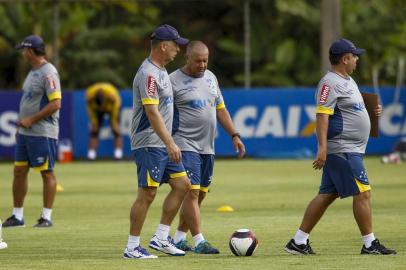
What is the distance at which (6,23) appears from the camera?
42.4 meters

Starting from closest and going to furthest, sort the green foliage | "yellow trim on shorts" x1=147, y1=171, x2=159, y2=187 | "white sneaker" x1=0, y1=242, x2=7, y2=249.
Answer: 1. "yellow trim on shorts" x1=147, y1=171, x2=159, y2=187
2. "white sneaker" x1=0, y1=242, x2=7, y2=249
3. the green foliage

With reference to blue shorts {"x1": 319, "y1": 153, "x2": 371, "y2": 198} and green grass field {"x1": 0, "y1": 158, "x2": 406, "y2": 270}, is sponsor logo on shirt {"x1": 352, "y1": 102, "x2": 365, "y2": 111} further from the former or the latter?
green grass field {"x1": 0, "y1": 158, "x2": 406, "y2": 270}

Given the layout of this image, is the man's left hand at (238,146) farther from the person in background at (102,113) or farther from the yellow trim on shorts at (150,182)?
the person in background at (102,113)

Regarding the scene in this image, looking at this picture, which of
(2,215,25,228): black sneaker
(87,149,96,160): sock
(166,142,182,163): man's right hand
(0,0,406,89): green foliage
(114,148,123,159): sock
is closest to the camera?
(166,142,182,163): man's right hand

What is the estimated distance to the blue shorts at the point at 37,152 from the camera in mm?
Result: 15797

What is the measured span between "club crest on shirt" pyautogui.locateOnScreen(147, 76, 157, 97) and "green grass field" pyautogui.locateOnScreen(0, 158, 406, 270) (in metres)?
1.57

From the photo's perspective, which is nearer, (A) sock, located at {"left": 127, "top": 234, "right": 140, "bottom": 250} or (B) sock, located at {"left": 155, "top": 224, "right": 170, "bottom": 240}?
(A) sock, located at {"left": 127, "top": 234, "right": 140, "bottom": 250}

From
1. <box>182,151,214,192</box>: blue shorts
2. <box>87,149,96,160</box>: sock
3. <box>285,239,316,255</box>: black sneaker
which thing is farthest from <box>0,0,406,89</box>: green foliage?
<box>285,239,316,255</box>: black sneaker

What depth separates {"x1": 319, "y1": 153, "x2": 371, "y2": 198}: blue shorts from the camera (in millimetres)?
12070

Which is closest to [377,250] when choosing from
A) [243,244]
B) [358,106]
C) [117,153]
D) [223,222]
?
[243,244]

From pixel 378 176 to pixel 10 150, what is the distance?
11231mm

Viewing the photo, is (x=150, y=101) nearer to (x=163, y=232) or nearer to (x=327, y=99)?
(x=163, y=232)

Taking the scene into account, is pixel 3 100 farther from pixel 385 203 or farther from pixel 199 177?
pixel 199 177

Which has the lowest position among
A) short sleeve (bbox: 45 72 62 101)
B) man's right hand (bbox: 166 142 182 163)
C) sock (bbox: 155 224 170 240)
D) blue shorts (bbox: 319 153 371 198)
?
sock (bbox: 155 224 170 240)
